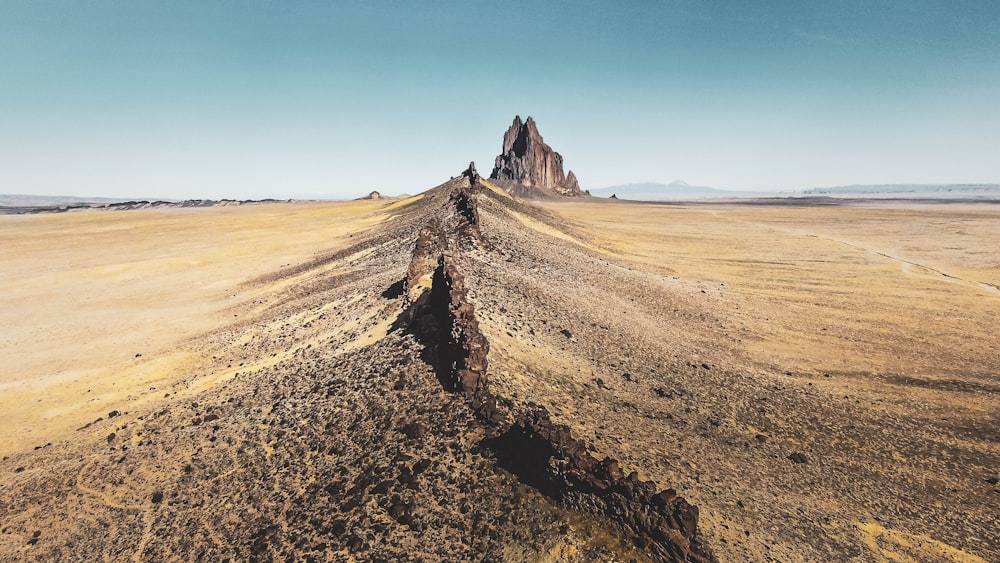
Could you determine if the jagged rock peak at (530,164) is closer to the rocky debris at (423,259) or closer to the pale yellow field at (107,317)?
the pale yellow field at (107,317)

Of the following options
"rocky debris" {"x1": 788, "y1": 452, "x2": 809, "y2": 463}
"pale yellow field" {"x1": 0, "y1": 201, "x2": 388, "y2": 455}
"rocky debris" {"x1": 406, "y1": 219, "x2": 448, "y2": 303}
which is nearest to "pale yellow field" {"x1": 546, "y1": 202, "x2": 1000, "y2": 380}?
"rocky debris" {"x1": 788, "y1": 452, "x2": 809, "y2": 463}

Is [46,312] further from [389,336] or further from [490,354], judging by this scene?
[490,354]

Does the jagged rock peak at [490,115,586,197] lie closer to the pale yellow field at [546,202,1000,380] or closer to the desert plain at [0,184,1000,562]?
the pale yellow field at [546,202,1000,380]

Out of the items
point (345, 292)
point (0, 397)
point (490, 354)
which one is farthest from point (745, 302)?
point (0, 397)

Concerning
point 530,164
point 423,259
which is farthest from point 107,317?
point 530,164

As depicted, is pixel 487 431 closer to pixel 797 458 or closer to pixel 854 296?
pixel 797 458
